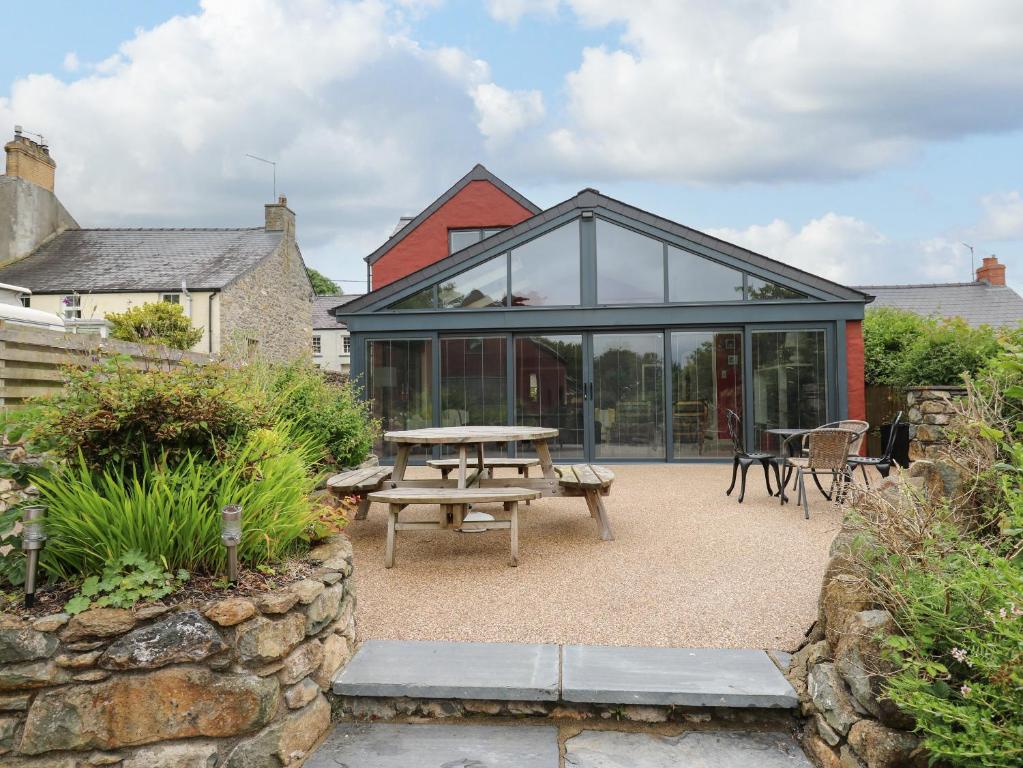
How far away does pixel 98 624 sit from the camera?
2102mm

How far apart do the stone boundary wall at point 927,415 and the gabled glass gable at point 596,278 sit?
2899mm

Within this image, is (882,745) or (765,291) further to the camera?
(765,291)

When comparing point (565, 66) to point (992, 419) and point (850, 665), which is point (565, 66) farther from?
point (850, 665)

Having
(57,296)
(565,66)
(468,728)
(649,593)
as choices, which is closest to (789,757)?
(468,728)

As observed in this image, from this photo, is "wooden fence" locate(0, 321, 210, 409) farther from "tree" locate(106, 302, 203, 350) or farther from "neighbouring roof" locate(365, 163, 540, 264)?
"neighbouring roof" locate(365, 163, 540, 264)

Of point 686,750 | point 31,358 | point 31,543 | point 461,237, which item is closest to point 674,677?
point 686,750

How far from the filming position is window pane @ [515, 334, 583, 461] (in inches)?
406

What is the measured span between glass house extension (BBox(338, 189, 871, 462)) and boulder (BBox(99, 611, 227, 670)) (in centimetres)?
819

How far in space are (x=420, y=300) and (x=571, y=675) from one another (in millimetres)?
8470

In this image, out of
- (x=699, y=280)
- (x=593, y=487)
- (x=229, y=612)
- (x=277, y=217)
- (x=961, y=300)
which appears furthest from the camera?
(x=961, y=300)

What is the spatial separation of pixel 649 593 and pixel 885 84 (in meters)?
7.40

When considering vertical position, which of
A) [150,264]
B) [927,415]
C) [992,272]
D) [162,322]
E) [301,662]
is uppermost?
[992,272]

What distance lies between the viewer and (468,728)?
2.36m

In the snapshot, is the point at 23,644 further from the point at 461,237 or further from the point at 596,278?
the point at 461,237
